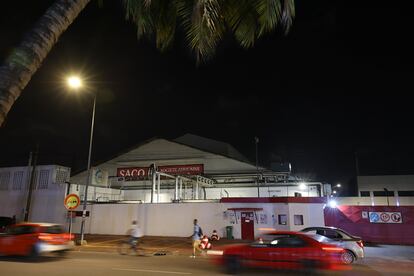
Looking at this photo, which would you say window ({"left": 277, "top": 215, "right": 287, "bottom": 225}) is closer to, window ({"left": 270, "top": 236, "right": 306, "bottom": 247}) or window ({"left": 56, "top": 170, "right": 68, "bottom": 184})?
window ({"left": 270, "top": 236, "right": 306, "bottom": 247})

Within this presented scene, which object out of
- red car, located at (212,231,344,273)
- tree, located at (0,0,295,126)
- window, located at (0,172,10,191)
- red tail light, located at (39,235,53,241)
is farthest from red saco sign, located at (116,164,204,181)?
tree, located at (0,0,295,126)

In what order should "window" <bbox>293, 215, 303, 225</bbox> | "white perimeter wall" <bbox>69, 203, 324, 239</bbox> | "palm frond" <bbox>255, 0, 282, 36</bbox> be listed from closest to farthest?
"palm frond" <bbox>255, 0, 282, 36</bbox>, "window" <bbox>293, 215, 303, 225</bbox>, "white perimeter wall" <bbox>69, 203, 324, 239</bbox>

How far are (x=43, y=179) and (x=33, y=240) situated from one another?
2032 centimetres

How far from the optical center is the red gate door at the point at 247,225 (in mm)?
25047

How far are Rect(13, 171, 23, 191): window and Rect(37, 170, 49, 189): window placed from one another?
2520 mm

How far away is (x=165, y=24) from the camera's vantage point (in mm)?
7828

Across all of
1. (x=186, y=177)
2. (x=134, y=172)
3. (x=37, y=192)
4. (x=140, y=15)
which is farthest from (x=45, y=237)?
(x=186, y=177)

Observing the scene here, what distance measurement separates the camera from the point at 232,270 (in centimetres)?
1118

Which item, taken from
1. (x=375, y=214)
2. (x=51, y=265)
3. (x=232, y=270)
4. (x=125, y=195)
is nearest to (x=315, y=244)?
(x=232, y=270)

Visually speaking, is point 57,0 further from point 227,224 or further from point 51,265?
point 227,224

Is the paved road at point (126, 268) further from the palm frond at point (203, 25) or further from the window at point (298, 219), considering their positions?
the window at point (298, 219)

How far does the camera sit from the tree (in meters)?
4.47

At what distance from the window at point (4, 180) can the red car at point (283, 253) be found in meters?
30.5

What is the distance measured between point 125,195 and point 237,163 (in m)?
14.4
